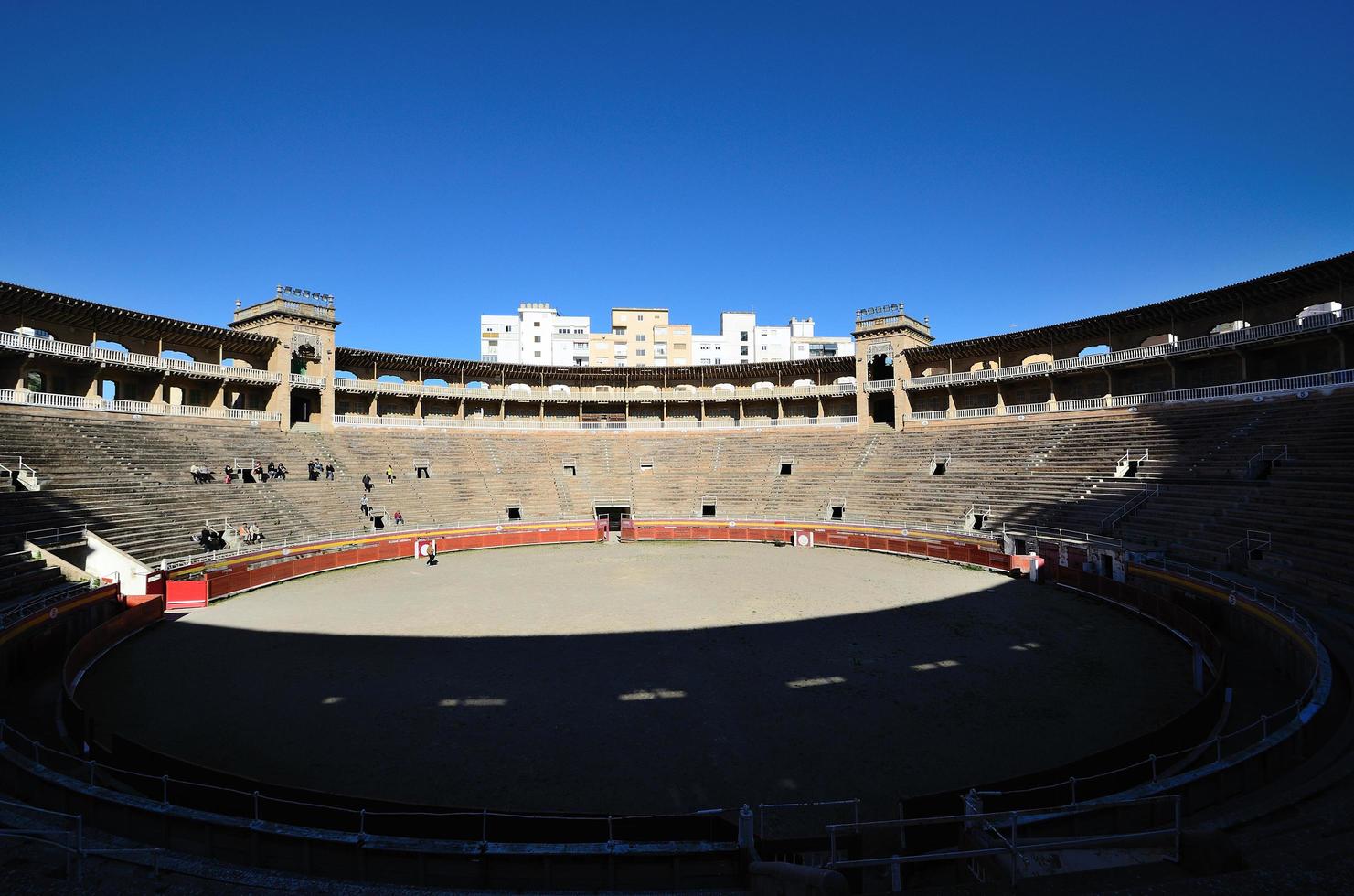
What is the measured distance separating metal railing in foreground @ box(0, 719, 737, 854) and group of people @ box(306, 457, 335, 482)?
32.3 m

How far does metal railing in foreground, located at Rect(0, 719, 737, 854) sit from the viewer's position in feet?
22.5

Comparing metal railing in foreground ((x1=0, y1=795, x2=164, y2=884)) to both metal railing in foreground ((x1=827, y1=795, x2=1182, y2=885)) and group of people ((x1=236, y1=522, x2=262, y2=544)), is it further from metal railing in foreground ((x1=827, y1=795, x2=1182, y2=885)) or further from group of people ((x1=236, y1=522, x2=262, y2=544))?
group of people ((x1=236, y1=522, x2=262, y2=544))

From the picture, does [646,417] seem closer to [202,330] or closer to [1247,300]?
[202,330]

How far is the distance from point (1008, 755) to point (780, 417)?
140ft

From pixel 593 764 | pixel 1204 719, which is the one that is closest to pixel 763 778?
pixel 593 764

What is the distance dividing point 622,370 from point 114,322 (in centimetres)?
3265

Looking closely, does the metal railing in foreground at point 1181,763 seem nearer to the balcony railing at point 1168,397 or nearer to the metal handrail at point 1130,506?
the metal handrail at point 1130,506

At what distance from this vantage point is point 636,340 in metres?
92.4

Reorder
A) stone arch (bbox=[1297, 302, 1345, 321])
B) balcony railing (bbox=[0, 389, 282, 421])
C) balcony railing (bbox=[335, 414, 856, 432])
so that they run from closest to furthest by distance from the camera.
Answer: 1. stone arch (bbox=[1297, 302, 1345, 321])
2. balcony railing (bbox=[0, 389, 282, 421])
3. balcony railing (bbox=[335, 414, 856, 432])

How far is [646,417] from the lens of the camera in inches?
2156

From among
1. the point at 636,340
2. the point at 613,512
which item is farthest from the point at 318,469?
the point at 636,340

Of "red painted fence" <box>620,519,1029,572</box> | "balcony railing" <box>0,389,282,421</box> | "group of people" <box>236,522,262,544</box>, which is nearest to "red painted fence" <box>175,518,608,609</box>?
"group of people" <box>236,522,262,544</box>

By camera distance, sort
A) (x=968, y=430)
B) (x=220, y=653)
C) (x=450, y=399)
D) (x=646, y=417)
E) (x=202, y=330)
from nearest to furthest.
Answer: (x=220, y=653) < (x=202, y=330) < (x=968, y=430) < (x=450, y=399) < (x=646, y=417)

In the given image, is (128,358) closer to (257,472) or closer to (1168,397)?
(257,472)
